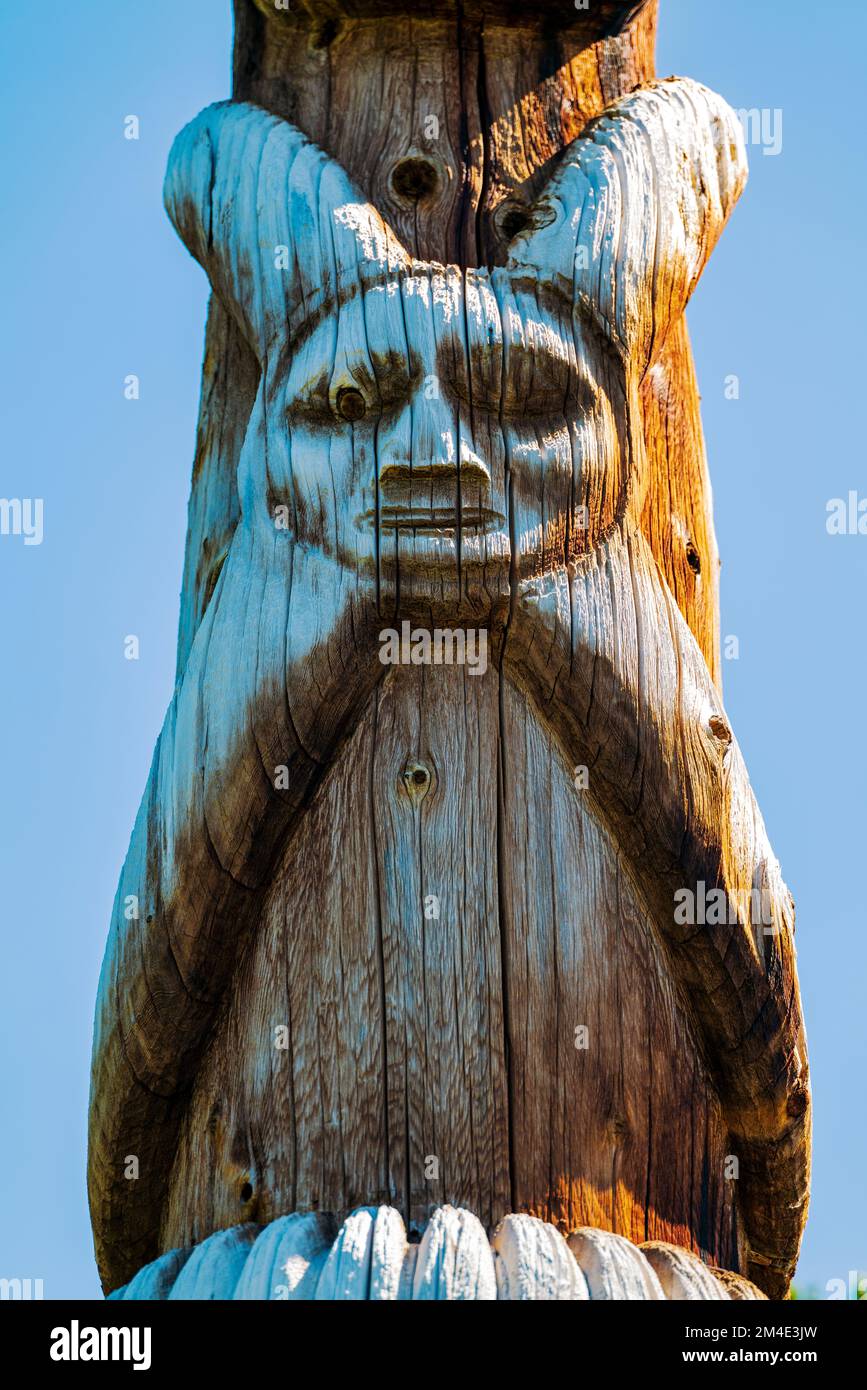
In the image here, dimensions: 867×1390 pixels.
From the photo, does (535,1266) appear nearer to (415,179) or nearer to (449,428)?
(449,428)

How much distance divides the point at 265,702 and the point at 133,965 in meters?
0.79

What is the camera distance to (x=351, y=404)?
5434 mm

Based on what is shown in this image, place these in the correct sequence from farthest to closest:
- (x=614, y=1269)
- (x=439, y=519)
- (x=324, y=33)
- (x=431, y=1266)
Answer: (x=324, y=33), (x=439, y=519), (x=614, y=1269), (x=431, y=1266)

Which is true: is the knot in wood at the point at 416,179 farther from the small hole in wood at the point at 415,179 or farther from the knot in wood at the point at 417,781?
the knot in wood at the point at 417,781

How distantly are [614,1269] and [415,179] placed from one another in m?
3.10

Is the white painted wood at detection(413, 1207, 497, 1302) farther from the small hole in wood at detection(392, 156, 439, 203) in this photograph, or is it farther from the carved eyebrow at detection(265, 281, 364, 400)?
the small hole in wood at detection(392, 156, 439, 203)

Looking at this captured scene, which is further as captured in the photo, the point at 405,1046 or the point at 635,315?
the point at 635,315

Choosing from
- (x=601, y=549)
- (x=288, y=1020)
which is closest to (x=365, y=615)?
(x=601, y=549)

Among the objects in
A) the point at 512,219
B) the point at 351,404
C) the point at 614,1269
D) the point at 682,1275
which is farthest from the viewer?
the point at 512,219

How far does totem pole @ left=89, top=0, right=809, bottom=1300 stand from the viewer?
5129 millimetres

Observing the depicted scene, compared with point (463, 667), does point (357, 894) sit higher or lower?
lower

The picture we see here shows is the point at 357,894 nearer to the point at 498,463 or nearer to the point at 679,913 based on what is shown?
the point at 679,913

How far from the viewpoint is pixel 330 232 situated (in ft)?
18.2

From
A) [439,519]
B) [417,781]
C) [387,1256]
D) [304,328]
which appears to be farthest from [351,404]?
[387,1256]
